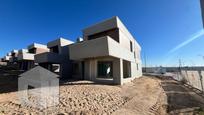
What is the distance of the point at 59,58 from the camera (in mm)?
19391

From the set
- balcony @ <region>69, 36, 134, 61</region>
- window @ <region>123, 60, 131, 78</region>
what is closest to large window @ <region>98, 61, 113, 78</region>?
window @ <region>123, 60, 131, 78</region>

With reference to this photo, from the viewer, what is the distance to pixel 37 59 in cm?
1984

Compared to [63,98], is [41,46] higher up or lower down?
higher up

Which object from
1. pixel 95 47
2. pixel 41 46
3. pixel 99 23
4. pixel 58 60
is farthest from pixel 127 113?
pixel 41 46

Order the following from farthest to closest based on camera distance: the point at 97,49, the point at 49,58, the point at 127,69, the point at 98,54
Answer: the point at 127,69, the point at 49,58, the point at 97,49, the point at 98,54

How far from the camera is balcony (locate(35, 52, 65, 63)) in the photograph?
1815 centimetres

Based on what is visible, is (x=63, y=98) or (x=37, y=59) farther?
(x=37, y=59)

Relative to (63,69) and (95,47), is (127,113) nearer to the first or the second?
(95,47)

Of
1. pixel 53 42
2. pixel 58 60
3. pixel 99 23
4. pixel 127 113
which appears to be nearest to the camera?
pixel 127 113

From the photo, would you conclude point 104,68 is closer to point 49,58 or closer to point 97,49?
point 97,49

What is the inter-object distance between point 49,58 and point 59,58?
5.23 feet

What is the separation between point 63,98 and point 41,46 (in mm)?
22472

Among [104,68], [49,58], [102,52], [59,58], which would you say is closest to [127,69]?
[104,68]

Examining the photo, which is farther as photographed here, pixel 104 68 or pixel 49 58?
pixel 49 58
